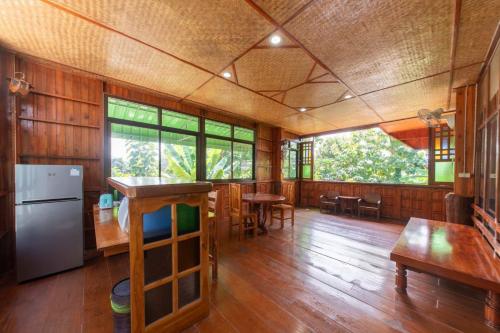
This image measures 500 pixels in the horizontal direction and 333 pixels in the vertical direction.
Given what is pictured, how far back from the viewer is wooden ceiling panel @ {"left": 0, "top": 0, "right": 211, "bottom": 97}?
1703 mm

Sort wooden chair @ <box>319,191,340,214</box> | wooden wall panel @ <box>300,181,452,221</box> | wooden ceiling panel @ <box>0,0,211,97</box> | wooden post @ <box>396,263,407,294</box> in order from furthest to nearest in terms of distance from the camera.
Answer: wooden chair @ <box>319,191,340,214</box> < wooden wall panel @ <box>300,181,452,221</box> < wooden post @ <box>396,263,407,294</box> < wooden ceiling panel @ <box>0,0,211,97</box>

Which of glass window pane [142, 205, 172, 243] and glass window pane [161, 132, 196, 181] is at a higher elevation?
glass window pane [161, 132, 196, 181]

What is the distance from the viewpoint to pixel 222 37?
191 cm

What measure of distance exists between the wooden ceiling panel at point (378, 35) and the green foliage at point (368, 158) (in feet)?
16.7

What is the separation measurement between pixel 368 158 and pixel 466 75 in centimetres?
644

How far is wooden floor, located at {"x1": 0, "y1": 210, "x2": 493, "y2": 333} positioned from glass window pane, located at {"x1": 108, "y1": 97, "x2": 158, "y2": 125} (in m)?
2.29

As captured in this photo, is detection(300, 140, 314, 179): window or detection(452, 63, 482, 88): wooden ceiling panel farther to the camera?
detection(300, 140, 314, 179): window

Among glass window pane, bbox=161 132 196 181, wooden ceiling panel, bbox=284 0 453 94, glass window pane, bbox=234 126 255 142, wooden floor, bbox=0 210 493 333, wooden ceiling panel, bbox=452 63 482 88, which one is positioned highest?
wooden ceiling panel, bbox=284 0 453 94

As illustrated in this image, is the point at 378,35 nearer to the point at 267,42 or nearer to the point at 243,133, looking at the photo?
the point at 267,42

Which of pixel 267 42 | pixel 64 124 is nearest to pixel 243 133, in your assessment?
pixel 267 42

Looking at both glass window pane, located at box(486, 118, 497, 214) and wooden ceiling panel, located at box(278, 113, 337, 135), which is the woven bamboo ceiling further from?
wooden ceiling panel, located at box(278, 113, 337, 135)

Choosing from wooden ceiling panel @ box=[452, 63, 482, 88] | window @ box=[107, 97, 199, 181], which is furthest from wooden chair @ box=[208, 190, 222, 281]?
wooden ceiling panel @ box=[452, 63, 482, 88]

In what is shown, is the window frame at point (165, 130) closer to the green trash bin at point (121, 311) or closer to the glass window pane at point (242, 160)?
the glass window pane at point (242, 160)

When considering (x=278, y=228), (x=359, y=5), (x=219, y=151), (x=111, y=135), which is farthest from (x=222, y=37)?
(x=278, y=228)
